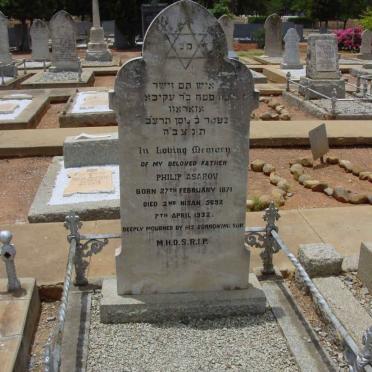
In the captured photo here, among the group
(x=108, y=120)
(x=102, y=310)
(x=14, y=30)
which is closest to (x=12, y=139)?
(x=108, y=120)

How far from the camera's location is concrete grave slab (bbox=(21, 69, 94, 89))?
17.2 metres

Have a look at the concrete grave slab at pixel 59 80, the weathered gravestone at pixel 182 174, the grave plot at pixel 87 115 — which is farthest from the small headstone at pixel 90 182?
the concrete grave slab at pixel 59 80

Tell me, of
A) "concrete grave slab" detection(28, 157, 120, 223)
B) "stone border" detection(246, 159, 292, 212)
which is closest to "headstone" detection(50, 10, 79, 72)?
"stone border" detection(246, 159, 292, 212)

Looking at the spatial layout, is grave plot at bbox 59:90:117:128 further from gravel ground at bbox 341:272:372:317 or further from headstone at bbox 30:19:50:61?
headstone at bbox 30:19:50:61

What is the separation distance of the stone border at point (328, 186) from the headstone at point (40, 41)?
20693 mm

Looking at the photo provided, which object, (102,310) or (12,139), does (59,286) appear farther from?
(12,139)

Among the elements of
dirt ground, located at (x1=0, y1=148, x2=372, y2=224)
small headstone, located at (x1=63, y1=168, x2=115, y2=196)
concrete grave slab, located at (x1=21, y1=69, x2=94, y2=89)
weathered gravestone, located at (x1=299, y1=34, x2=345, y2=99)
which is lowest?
dirt ground, located at (x1=0, y1=148, x2=372, y2=224)

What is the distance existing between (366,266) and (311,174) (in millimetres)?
3991

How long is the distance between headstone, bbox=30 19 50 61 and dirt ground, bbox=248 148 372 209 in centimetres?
1979

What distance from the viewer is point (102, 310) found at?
3682mm

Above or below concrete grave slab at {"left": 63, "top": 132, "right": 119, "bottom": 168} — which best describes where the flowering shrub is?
above

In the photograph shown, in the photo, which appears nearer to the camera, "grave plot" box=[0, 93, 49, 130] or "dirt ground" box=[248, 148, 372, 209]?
"dirt ground" box=[248, 148, 372, 209]

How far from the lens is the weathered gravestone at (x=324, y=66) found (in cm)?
1384

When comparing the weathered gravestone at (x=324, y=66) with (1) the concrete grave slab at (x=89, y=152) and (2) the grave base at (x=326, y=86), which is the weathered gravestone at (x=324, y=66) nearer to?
(2) the grave base at (x=326, y=86)
